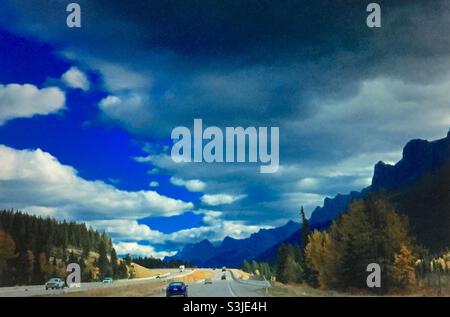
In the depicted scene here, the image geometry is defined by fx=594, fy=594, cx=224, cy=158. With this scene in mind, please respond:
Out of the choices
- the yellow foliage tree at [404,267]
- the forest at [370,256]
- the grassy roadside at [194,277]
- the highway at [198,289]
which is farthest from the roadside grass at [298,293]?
the grassy roadside at [194,277]

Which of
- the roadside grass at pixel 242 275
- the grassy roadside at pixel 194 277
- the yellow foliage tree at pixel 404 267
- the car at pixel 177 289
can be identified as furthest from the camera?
the roadside grass at pixel 242 275

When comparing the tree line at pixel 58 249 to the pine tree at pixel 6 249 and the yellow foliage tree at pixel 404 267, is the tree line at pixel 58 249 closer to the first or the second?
the pine tree at pixel 6 249

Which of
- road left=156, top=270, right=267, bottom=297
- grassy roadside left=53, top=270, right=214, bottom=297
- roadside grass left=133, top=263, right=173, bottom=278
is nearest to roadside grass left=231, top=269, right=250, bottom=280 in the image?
road left=156, top=270, right=267, bottom=297

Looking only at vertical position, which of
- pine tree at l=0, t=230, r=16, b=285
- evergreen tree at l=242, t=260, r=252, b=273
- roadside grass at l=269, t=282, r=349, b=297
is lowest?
roadside grass at l=269, t=282, r=349, b=297

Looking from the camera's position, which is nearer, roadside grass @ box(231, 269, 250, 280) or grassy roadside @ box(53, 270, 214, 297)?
grassy roadside @ box(53, 270, 214, 297)

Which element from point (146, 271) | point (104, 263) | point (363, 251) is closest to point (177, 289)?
point (104, 263)

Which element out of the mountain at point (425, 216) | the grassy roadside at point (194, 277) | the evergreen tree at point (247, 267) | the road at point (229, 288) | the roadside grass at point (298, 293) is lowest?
the road at point (229, 288)

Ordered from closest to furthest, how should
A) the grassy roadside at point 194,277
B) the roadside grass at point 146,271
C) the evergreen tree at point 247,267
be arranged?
the grassy roadside at point 194,277 < the evergreen tree at point 247,267 < the roadside grass at point 146,271

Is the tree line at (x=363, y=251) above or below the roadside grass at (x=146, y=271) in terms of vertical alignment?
above

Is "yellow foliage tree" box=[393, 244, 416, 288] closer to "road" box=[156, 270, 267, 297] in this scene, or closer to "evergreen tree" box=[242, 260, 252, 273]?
"road" box=[156, 270, 267, 297]

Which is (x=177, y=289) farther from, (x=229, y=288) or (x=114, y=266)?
(x=229, y=288)
